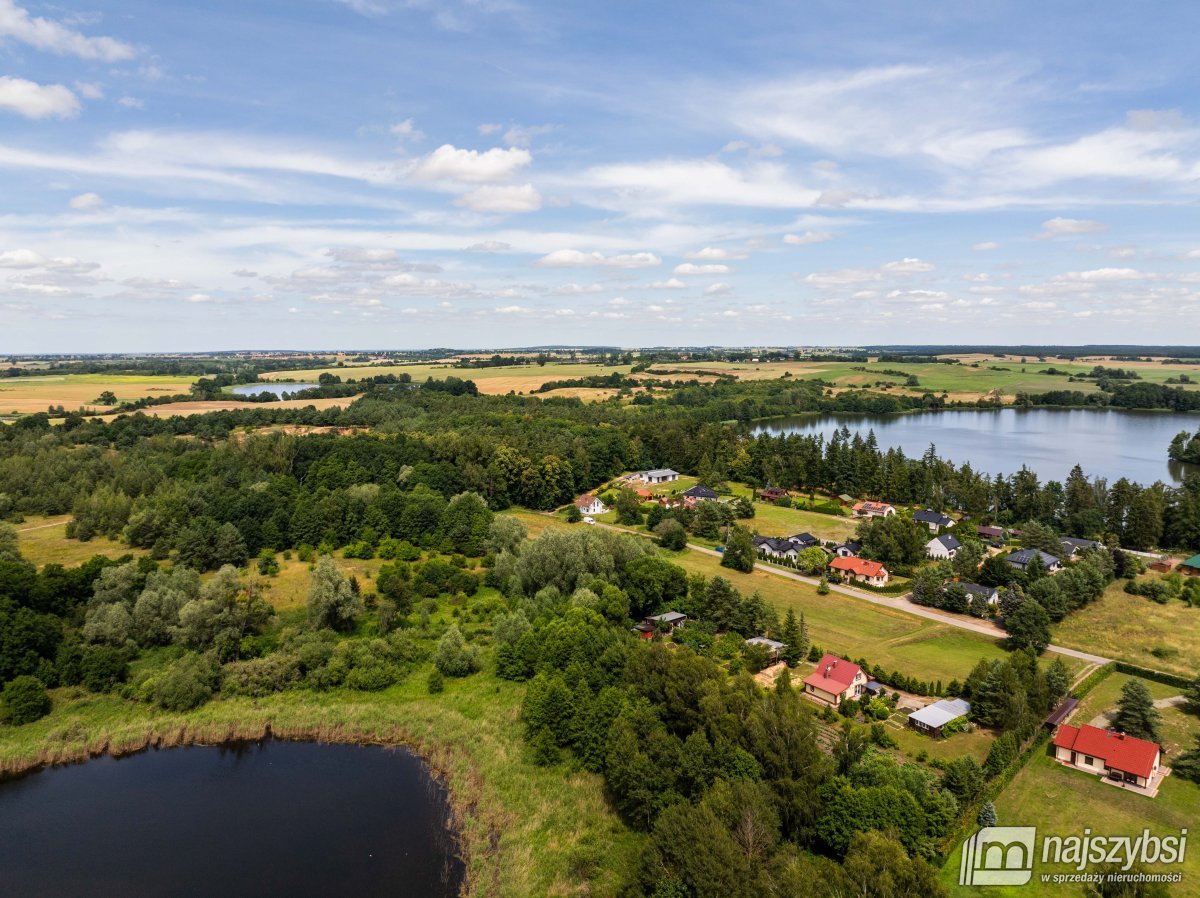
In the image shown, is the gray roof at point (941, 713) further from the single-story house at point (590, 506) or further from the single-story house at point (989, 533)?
the single-story house at point (590, 506)

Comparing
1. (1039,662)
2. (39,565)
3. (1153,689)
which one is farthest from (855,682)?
(39,565)

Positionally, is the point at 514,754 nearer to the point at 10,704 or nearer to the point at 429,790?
the point at 429,790

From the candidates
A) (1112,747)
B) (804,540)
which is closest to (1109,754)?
(1112,747)

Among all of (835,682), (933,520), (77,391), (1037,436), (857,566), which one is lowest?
(835,682)

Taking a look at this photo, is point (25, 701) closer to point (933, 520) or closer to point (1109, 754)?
point (1109, 754)

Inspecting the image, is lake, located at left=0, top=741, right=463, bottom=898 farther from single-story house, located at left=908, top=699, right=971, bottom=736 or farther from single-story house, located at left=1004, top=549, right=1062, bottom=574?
single-story house, located at left=1004, top=549, right=1062, bottom=574

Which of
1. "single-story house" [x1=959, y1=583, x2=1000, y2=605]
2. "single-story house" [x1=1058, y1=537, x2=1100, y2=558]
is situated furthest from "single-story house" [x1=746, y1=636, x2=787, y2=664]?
"single-story house" [x1=1058, y1=537, x2=1100, y2=558]
